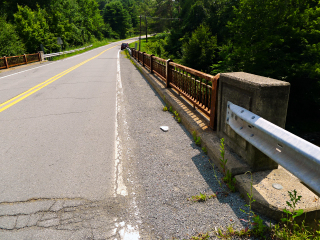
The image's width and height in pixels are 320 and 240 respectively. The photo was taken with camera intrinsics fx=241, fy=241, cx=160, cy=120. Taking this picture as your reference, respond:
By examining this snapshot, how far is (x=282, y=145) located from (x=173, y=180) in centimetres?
152

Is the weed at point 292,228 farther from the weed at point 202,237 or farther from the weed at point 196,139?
the weed at point 196,139

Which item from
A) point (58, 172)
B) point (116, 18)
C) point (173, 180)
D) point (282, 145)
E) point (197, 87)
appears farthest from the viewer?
point (116, 18)

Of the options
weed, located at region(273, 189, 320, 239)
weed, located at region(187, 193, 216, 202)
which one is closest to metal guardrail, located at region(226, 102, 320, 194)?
weed, located at region(273, 189, 320, 239)

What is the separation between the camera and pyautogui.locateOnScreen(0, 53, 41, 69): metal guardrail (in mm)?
19272

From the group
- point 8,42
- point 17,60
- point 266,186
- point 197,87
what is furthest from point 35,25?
point 266,186

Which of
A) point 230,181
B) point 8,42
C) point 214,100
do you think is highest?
point 8,42

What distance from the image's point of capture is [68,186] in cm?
333

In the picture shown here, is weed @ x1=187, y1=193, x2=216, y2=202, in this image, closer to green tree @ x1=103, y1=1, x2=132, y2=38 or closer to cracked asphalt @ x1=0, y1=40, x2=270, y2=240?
cracked asphalt @ x1=0, y1=40, x2=270, y2=240

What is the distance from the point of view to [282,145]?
249 cm

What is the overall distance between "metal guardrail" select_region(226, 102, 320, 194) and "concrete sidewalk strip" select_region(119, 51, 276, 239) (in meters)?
0.63

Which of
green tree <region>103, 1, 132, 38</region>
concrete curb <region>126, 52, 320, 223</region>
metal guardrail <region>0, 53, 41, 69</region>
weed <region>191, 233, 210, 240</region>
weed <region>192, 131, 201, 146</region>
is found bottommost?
weed <region>191, 233, 210, 240</region>

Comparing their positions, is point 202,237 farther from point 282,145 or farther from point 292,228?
point 282,145

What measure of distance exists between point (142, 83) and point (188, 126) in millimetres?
6850

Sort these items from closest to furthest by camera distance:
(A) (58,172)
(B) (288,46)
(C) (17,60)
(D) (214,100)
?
(A) (58,172)
(D) (214,100)
(B) (288,46)
(C) (17,60)
